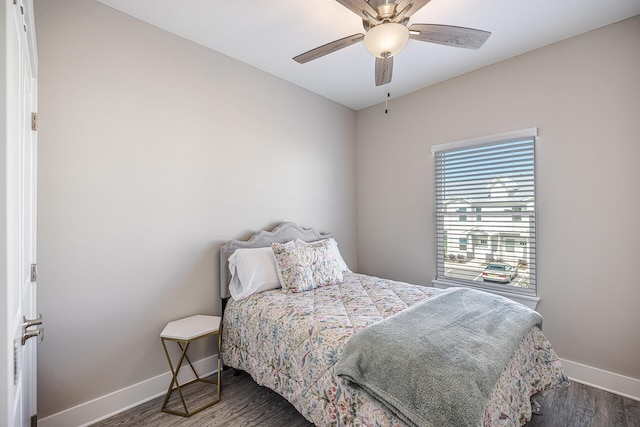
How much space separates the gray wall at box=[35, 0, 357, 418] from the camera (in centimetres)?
187

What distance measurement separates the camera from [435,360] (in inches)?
52.1

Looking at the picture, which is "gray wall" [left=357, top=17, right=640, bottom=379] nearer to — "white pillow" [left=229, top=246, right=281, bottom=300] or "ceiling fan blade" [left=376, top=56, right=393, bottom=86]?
"ceiling fan blade" [left=376, top=56, right=393, bottom=86]

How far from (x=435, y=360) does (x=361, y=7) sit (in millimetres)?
1816

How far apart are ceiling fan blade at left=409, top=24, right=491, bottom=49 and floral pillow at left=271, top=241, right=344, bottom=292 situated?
183 centimetres

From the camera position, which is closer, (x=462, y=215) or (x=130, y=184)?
(x=130, y=184)

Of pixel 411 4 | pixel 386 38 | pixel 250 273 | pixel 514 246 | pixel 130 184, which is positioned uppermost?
pixel 411 4

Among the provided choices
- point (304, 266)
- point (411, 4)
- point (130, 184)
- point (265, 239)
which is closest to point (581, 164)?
point (411, 4)

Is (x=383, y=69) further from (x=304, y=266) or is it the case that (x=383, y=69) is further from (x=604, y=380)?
(x=604, y=380)

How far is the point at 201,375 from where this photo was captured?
98.7 inches

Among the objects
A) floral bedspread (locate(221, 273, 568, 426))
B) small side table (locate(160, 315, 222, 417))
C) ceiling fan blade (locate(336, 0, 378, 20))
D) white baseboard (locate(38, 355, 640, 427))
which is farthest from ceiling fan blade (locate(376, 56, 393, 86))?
white baseboard (locate(38, 355, 640, 427))

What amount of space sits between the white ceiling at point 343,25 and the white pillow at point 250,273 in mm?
1783

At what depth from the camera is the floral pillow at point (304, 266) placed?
2.53 meters

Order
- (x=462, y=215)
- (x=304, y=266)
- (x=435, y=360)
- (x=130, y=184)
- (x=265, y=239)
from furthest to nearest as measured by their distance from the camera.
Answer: (x=462, y=215) → (x=265, y=239) → (x=304, y=266) → (x=130, y=184) → (x=435, y=360)

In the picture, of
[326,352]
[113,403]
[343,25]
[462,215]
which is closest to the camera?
[326,352]
